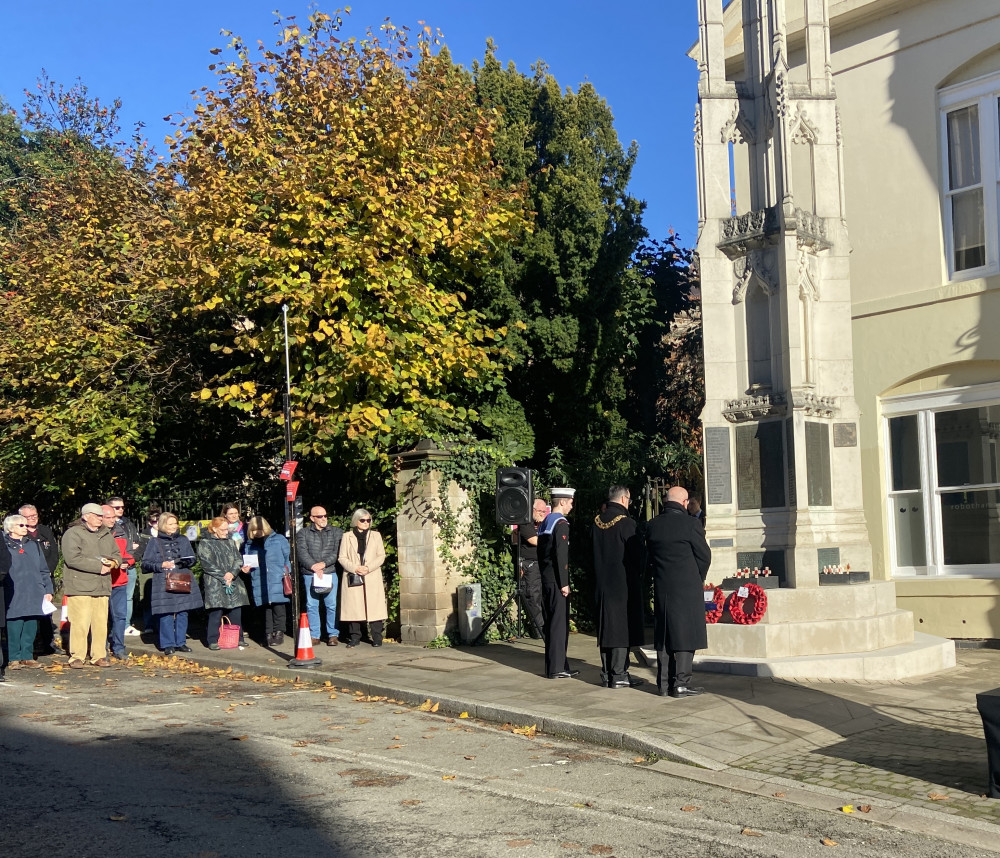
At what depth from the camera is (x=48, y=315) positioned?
1700 centimetres

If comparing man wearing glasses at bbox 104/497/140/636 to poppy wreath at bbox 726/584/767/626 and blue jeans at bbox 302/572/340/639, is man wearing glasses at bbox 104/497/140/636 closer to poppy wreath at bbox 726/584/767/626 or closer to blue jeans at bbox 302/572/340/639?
blue jeans at bbox 302/572/340/639

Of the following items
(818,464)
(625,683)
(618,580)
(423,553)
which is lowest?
(625,683)

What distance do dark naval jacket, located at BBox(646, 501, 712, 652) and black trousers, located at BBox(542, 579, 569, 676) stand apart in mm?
1244

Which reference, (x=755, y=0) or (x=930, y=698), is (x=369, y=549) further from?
(x=755, y=0)

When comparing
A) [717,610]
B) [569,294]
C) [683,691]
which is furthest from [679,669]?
[569,294]

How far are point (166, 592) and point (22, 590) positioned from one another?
179cm

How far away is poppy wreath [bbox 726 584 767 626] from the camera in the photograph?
11516mm

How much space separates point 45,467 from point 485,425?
23.6 feet

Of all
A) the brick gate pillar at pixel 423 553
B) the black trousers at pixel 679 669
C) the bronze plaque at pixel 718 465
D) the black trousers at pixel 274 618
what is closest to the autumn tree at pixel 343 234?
the brick gate pillar at pixel 423 553

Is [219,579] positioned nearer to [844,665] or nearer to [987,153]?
[844,665]

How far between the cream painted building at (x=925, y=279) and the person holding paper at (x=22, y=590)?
898cm

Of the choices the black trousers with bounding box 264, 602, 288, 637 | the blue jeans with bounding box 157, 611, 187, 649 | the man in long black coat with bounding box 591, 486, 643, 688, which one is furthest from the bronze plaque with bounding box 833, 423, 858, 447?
the blue jeans with bounding box 157, 611, 187, 649

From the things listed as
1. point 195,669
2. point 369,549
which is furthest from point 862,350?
point 195,669

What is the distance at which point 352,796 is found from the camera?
6652mm
